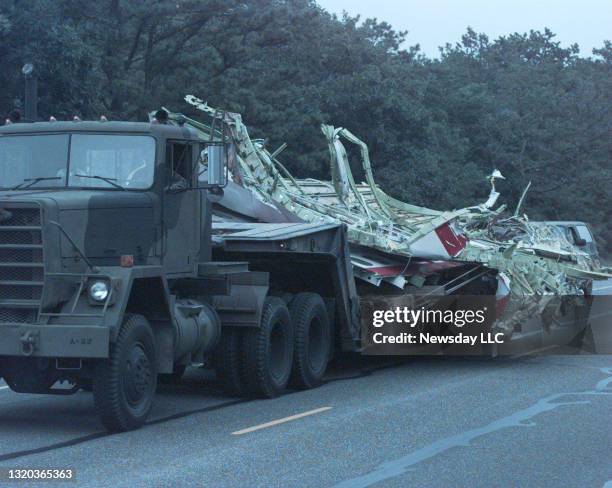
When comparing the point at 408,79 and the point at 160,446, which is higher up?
the point at 408,79

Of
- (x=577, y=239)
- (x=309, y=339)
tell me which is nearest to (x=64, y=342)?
(x=309, y=339)

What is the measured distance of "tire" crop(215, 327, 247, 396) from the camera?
1245 centimetres

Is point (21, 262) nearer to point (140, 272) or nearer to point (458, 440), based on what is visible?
point (140, 272)

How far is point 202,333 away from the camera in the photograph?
1143 centimetres

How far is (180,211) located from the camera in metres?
11.4

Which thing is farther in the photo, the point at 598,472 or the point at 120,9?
the point at 120,9

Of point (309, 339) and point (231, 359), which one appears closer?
point (231, 359)

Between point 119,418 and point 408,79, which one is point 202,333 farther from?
point 408,79

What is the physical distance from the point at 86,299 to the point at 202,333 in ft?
6.43

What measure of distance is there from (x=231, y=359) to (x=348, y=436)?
284 cm

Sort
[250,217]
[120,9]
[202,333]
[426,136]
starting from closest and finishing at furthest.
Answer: [202,333] → [250,217] → [120,9] → [426,136]

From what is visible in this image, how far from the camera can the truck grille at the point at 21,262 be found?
970 centimetres

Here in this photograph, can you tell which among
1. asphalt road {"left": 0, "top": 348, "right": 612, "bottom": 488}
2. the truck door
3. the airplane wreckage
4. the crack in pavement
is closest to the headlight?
asphalt road {"left": 0, "top": 348, "right": 612, "bottom": 488}

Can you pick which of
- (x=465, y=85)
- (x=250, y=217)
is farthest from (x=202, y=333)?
(x=465, y=85)
